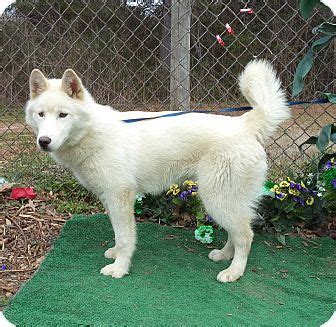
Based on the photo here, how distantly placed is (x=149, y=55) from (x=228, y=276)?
2539 mm

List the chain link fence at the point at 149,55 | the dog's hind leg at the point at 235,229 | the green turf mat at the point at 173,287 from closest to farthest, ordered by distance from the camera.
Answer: the green turf mat at the point at 173,287 < the dog's hind leg at the point at 235,229 < the chain link fence at the point at 149,55

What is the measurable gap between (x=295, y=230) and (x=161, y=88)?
1846 mm

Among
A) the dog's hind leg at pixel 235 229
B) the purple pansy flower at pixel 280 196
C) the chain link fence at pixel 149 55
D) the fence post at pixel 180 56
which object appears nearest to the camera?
the dog's hind leg at pixel 235 229

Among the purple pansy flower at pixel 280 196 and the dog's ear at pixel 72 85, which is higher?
the purple pansy flower at pixel 280 196

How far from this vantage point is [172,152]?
9.89ft

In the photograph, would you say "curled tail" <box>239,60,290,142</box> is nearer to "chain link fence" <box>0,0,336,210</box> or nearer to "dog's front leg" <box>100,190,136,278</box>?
"dog's front leg" <box>100,190,136,278</box>

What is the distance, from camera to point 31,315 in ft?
8.05

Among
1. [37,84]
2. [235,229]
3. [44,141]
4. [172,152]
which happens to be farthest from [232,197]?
[37,84]

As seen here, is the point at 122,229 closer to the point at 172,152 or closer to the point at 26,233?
the point at 172,152

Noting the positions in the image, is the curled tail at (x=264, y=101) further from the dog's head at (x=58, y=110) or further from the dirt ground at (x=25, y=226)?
the dirt ground at (x=25, y=226)

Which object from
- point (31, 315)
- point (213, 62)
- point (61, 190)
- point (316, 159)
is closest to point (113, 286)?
point (31, 315)

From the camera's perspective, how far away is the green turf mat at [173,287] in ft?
8.17

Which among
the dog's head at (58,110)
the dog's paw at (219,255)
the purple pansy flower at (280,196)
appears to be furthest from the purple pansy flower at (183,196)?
the dog's head at (58,110)

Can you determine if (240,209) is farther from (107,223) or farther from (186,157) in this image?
(107,223)
